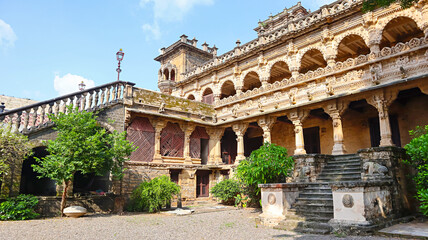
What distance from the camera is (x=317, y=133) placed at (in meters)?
15.6

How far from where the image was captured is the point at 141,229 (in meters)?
7.29

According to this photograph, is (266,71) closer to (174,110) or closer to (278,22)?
(174,110)

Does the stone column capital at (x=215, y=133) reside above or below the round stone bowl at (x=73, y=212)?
above

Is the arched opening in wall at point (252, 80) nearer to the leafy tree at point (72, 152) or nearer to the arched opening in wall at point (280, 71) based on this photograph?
the arched opening in wall at point (280, 71)

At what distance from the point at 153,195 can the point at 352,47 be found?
483 inches

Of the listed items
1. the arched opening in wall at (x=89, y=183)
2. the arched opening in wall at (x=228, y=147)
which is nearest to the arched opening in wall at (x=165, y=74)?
the arched opening in wall at (x=228, y=147)

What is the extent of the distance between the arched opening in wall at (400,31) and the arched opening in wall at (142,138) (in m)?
11.9

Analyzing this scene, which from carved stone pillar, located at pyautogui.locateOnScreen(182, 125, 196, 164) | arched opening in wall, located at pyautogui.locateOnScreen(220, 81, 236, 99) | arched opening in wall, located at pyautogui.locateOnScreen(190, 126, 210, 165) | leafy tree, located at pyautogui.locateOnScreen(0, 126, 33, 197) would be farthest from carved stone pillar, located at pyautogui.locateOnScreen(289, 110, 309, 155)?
leafy tree, located at pyautogui.locateOnScreen(0, 126, 33, 197)

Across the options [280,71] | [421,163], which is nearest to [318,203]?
[421,163]

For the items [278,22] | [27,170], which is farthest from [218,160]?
[278,22]

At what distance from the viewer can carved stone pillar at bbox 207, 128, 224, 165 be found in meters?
16.1

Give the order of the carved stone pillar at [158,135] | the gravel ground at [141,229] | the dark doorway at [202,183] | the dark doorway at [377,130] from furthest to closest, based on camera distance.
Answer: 1. the dark doorway at [202,183]
2. the carved stone pillar at [158,135]
3. the dark doorway at [377,130]
4. the gravel ground at [141,229]

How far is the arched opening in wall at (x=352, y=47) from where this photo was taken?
540 inches

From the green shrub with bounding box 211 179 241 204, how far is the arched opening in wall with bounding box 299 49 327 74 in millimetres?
7981
